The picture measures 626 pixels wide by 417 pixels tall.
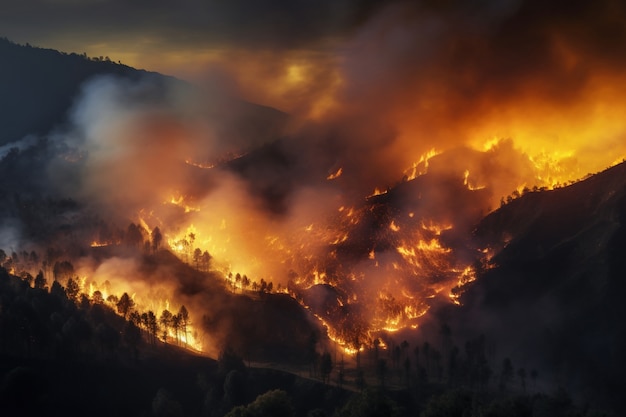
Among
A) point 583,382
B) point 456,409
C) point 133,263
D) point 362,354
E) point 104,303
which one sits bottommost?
point 456,409

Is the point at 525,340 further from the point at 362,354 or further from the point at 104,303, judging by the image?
the point at 104,303

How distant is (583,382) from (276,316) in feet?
236

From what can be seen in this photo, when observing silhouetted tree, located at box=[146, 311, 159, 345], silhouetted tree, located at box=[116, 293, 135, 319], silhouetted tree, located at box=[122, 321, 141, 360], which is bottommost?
silhouetted tree, located at box=[122, 321, 141, 360]

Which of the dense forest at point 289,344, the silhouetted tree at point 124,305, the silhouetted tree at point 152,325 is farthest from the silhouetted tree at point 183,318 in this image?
the silhouetted tree at point 124,305

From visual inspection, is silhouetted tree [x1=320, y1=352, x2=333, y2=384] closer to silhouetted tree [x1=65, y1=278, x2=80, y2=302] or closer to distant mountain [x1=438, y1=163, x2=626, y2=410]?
distant mountain [x1=438, y1=163, x2=626, y2=410]

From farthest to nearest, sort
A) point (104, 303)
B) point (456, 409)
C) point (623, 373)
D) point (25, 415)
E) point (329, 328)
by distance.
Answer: point (329, 328) → point (104, 303) → point (623, 373) → point (25, 415) → point (456, 409)

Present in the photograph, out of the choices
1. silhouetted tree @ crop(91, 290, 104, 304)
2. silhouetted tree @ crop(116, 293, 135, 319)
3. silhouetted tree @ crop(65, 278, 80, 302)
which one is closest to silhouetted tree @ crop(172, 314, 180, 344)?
silhouetted tree @ crop(116, 293, 135, 319)

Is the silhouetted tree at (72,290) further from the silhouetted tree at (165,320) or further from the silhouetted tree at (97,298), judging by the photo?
the silhouetted tree at (165,320)

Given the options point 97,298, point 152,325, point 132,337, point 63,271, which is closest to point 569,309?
point 152,325

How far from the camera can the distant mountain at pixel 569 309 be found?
16212cm

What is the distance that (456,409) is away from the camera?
86562 millimetres

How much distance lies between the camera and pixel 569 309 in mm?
178000

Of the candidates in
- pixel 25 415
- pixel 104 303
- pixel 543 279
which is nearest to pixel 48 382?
pixel 25 415

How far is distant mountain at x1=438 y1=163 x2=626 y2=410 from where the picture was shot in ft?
532
